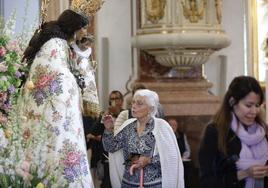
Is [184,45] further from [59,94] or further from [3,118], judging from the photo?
[3,118]

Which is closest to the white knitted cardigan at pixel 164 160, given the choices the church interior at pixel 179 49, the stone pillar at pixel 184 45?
the church interior at pixel 179 49

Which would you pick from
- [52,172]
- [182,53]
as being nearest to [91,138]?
[182,53]

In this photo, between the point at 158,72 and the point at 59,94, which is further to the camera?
the point at 158,72

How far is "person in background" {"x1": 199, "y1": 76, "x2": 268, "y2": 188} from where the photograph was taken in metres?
3.43

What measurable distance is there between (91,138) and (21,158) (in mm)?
4760

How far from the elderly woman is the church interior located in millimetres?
2359

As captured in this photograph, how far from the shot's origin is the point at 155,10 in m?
7.92

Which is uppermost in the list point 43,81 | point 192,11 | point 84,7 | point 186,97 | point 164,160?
point 192,11

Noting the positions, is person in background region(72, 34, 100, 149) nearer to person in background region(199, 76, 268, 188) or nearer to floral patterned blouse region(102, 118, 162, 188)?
floral patterned blouse region(102, 118, 162, 188)

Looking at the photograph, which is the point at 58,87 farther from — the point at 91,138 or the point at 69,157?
the point at 91,138

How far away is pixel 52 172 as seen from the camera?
215cm

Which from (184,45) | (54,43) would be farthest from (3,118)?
(184,45)

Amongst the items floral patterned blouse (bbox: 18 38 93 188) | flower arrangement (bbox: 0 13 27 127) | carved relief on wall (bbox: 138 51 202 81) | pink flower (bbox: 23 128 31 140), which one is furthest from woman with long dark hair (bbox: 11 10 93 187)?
carved relief on wall (bbox: 138 51 202 81)

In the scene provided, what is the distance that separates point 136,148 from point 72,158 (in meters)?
0.91
